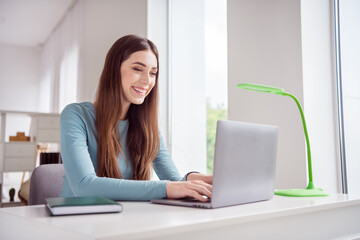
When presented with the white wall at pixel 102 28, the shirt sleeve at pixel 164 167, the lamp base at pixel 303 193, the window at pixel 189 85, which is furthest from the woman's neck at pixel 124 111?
the white wall at pixel 102 28

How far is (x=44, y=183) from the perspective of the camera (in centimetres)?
152

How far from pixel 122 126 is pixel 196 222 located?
0.91 metres

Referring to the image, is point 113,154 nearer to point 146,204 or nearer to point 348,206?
point 146,204

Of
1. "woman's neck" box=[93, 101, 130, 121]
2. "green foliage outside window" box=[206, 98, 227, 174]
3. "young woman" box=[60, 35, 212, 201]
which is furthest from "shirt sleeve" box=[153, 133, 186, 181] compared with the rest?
"green foliage outside window" box=[206, 98, 227, 174]

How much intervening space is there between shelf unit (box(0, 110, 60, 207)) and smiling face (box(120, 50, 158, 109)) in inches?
137

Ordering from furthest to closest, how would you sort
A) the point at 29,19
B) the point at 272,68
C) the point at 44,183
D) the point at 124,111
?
the point at 29,19
the point at 272,68
the point at 124,111
the point at 44,183

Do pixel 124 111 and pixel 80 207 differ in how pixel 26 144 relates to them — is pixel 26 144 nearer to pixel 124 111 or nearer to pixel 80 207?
pixel 124 111

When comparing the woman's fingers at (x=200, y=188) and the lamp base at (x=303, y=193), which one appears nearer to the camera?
the woman's fingers at (x=200, y=188)

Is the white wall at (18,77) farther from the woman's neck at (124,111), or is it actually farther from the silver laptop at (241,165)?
the silver laptop at (241,165)

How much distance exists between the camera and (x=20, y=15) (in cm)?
646

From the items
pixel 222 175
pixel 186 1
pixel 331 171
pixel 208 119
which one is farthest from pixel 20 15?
pixel 222 175

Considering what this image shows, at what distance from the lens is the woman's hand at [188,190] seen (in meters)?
1.03

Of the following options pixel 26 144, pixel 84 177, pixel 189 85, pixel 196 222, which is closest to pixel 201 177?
pixel 84 177

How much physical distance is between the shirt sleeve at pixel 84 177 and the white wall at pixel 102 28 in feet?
8.08
